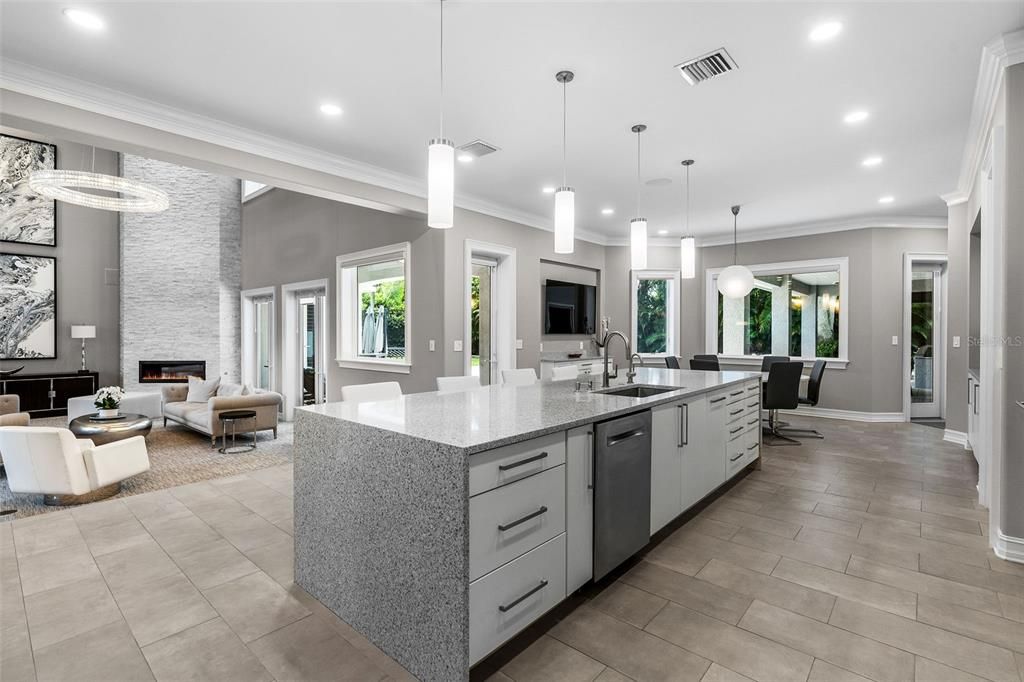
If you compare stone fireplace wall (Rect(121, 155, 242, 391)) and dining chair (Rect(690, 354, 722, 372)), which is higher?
stone fireplace wall (Rect(121, 155, 242, 391))

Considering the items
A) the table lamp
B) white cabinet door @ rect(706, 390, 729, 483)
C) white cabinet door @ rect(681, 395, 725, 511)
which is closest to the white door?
white cabinet door @ rect(706, 390, 729, 483)

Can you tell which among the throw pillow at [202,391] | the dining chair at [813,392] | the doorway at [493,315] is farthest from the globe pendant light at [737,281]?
the throw pillow at [202,391]

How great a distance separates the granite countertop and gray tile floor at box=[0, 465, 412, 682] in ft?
2.82

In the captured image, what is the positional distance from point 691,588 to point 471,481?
4.59ft

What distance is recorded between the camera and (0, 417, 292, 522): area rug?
3617 millimetres

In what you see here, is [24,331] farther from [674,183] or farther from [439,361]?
[674,183]

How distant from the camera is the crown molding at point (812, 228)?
652 cm

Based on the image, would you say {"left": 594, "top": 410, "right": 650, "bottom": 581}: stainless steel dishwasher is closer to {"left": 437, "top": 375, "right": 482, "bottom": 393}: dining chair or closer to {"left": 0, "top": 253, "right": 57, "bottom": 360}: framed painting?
{"left": 437, "top": 375, "right": 482, "bottom": 393}: dining chair

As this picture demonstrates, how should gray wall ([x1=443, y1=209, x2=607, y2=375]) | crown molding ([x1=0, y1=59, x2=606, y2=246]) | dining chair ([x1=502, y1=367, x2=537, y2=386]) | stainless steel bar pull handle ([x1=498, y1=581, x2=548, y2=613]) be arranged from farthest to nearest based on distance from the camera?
gray wall ([x1=443, y1=209, x2=607, y2=375]), dining chair ([x1=502, y1=367, x2=537, y2=386]), crown molding ([x1=0, y1=59, x2=606, y2=246]), stainless steel bar pull handle ([x1=498, y1=581, x2=548, y2=613])

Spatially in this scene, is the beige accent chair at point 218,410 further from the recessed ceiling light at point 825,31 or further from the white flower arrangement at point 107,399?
the recessed ceiling light at point 825,31

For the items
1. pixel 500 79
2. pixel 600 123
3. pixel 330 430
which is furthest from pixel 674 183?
pixel 330 430

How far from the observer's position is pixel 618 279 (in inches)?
308

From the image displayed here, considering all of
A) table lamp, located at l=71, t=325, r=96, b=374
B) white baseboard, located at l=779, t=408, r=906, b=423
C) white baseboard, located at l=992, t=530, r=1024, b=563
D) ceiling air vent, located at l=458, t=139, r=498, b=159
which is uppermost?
ceiling air vent, located at l=458, t=139, r=498, b=159

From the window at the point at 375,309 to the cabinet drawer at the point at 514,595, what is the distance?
3846mm
